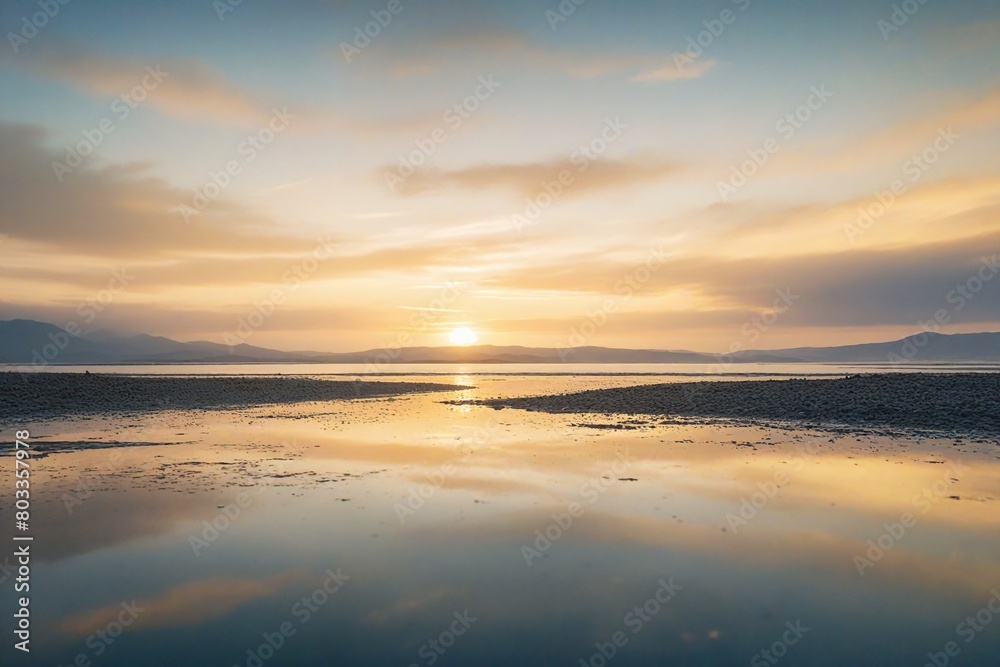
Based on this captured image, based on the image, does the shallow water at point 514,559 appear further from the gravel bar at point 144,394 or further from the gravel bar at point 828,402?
the gravel bar at point 144,394

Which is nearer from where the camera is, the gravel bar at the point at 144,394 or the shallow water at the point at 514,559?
the shallow water at the point at 514,559

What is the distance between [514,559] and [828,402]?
31818mm

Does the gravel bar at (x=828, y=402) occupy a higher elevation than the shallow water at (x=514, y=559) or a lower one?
higher

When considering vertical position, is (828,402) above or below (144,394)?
above

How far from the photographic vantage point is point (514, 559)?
1062cm

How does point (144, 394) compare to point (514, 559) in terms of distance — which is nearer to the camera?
point (514, 559)

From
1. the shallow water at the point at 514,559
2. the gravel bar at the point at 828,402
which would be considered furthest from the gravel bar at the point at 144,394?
the shallow water at the point at 514,559

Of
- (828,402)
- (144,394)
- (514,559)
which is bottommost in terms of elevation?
(144,394)

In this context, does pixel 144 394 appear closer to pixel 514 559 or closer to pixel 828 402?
pixel 514 559

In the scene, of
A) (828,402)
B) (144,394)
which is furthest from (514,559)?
(144,394)

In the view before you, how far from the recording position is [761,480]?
17078 mm

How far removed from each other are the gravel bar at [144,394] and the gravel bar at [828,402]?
20.0 metres

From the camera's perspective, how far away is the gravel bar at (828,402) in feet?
98.4

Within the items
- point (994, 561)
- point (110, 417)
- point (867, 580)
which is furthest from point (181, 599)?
point (110, 417)
